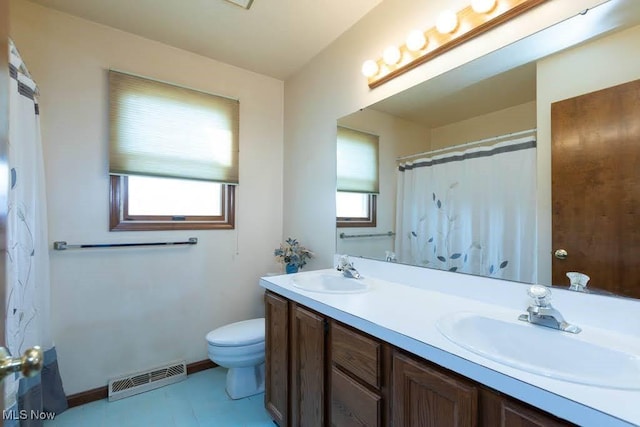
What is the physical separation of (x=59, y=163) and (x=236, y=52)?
54.6 inches

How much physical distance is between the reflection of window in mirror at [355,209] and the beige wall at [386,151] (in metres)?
0.05

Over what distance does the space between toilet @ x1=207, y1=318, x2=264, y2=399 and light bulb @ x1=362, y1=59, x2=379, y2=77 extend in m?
1.75


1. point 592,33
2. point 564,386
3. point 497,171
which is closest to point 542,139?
point 497,171

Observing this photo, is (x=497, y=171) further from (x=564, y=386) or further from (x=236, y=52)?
(x=236, y=52)

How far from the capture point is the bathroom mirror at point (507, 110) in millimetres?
952

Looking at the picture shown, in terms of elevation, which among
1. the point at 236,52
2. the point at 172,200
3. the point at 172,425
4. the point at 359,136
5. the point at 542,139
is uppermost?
the point at 236,52

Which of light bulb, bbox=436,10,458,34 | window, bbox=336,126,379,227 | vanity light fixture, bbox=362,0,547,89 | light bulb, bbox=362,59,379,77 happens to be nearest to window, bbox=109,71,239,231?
window, bbox=336,126,379,227

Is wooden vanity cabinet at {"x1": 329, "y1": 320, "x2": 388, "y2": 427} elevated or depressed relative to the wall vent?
elevated

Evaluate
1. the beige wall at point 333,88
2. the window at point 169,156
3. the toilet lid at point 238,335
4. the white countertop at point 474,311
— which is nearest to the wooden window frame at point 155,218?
the window at point 169,156

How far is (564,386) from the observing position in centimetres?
59

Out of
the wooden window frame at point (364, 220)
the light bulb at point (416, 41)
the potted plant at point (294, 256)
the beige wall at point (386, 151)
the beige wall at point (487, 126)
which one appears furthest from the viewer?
the potted plant at point (294, 256)

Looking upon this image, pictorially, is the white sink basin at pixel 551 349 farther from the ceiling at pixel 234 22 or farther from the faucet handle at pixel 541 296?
the ceiling at pixel 234 22

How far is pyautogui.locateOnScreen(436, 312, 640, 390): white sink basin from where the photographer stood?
677 mm

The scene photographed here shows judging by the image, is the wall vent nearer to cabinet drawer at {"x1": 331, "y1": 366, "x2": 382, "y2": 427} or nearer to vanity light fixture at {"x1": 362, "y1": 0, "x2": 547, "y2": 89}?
cabinet drawer at {"x1": 331, "y1": 366, "x2": 382, "y2": 427}
